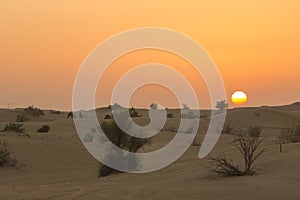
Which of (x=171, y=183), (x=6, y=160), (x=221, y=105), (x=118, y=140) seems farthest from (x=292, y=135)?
(x=221, y=105)

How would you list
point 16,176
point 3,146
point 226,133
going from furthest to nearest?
point 226,133 → point 3,146 → point 16,176

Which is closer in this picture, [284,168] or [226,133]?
[284,168]

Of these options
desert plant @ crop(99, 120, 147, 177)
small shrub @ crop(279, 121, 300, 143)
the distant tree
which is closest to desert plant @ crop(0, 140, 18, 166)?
desert plant @ crop(99, 120, 147, 177)

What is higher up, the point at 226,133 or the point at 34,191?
the point at 226,133

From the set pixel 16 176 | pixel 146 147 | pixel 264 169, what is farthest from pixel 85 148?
pixel 264 169

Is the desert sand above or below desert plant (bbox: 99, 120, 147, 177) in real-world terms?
below

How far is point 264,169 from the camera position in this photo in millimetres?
13617

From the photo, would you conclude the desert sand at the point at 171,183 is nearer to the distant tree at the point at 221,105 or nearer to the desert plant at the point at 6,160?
the desert plant at the point at 6,160

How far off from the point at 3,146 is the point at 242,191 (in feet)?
60.7

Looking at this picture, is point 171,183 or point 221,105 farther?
point 221,105

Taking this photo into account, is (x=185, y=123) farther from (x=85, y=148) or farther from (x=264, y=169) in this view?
(x=264, y=169)

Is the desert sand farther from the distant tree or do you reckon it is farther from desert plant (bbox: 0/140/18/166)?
the distant tree

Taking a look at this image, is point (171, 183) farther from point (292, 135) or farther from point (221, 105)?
point (221, 105)

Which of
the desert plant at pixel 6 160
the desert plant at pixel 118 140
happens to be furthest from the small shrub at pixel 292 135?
the desert plant at pixel 6 160
